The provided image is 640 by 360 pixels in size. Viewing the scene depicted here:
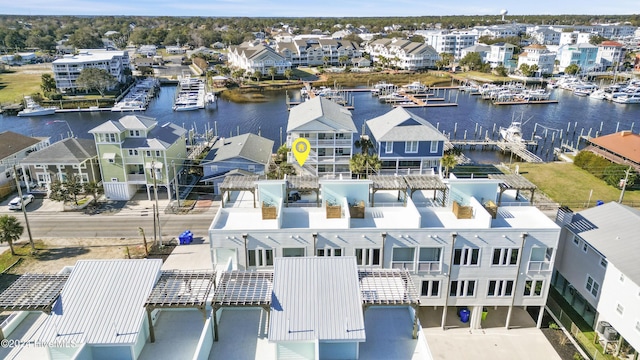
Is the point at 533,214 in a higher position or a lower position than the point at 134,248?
higher

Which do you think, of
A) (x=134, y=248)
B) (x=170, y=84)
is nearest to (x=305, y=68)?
(x=170, y=84)

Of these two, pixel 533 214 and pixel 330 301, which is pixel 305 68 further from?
pixel 330 301

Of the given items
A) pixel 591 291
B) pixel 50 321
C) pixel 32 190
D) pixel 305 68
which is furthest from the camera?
pixel 305 68

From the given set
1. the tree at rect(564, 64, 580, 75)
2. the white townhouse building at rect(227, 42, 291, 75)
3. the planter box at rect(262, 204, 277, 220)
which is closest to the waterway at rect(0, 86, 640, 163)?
the white townhouse building at rect(227, 42, 291, 75)

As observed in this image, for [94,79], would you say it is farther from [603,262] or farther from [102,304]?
[603,262]

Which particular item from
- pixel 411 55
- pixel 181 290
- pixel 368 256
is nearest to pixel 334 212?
pixel 368 256
